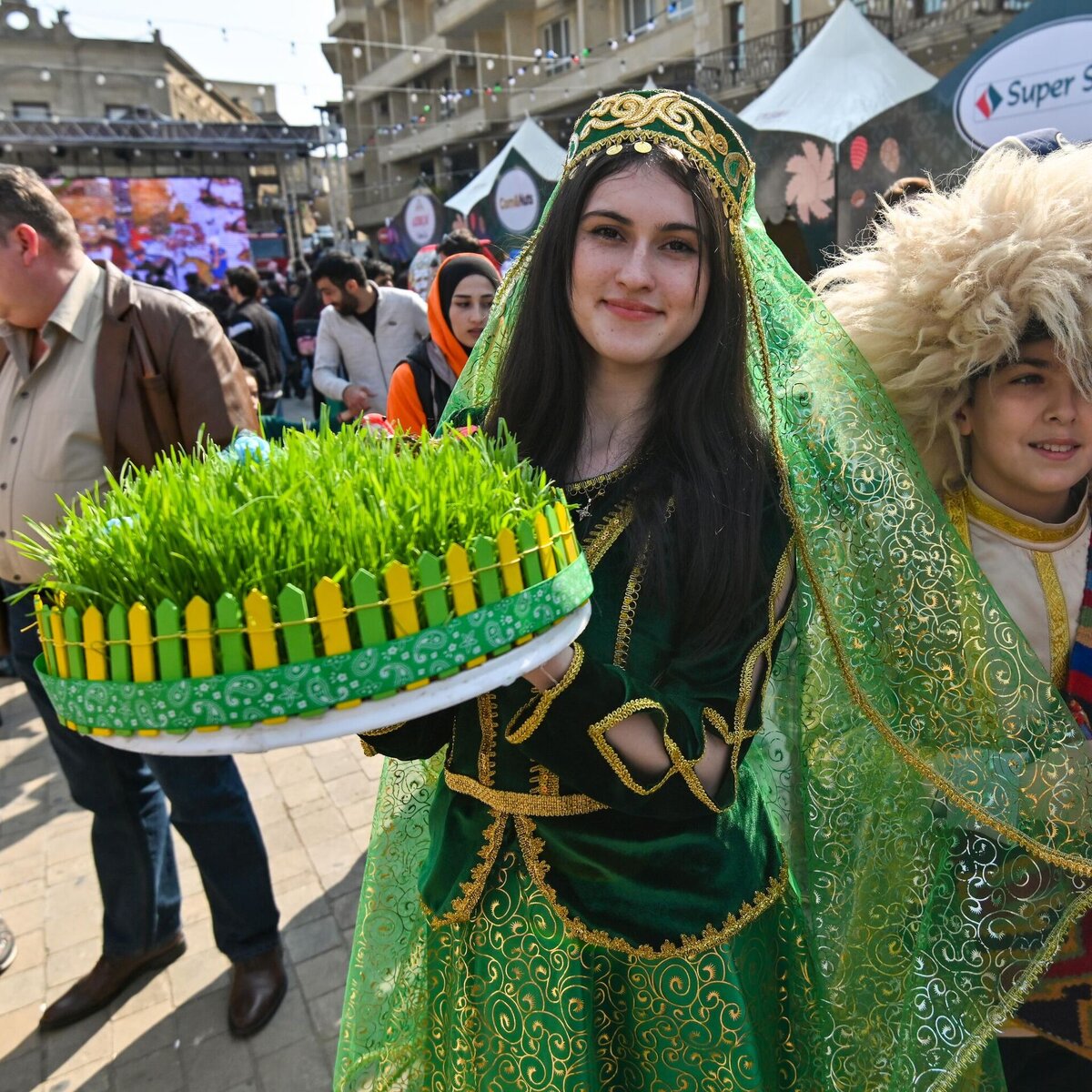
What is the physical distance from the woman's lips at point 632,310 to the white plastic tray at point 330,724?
0.63 m

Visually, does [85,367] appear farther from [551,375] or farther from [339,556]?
[339,556]

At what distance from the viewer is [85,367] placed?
2008mm

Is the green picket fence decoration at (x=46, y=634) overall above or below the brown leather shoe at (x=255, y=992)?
above

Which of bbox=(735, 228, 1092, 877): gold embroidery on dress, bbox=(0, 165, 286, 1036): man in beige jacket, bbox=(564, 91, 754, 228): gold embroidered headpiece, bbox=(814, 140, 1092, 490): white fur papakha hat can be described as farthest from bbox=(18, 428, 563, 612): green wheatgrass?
bbox=(0, 165, 286, 1036): man in beige jacket

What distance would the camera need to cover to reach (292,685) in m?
0.73

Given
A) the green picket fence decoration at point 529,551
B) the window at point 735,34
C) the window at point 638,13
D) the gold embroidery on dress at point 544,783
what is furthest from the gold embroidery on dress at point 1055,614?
the window at point 638,13

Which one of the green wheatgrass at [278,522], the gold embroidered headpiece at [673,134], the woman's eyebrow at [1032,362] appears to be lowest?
the green wheatgrass at [278,522]

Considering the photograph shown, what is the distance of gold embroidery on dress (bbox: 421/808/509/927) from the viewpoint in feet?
4.05

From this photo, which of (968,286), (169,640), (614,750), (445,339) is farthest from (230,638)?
(445,339)

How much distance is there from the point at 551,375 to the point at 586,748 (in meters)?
0.64

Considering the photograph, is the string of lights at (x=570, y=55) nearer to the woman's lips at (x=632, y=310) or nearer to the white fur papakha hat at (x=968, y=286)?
the white fur papakha hat at (x=968, y=286)

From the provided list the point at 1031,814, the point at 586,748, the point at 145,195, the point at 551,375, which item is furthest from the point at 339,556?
the point at 145,195

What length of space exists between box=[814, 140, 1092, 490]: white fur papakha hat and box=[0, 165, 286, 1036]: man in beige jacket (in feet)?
5.15

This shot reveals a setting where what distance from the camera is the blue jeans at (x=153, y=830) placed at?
212cm
